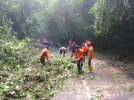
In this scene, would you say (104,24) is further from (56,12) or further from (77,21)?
(56,12)

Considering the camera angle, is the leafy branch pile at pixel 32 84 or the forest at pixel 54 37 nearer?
the leafy branch pile at pixel 32 84

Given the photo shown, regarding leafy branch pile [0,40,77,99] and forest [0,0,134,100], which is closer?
leafy branch pile [0,40,77,99]

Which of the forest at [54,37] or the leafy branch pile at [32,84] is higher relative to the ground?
the forest at [54,37]

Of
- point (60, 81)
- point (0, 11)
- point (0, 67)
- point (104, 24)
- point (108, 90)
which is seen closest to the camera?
point (108, 90)

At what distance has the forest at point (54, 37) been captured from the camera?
18.0 ft

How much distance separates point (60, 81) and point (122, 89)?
270 cm

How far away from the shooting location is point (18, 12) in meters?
18.9

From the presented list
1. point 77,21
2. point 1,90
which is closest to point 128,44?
point 77,21

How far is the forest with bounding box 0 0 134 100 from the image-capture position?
5.50 m

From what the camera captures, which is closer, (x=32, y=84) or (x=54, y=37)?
(x=32, y=84)

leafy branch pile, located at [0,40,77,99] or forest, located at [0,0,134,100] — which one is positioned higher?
forest, located at [0,0,134,100]

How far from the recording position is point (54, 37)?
3036cm

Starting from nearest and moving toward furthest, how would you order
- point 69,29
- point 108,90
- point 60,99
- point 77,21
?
point 60,99
point 108,90
point 77,21
point 69,29

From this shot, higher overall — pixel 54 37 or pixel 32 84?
pixel 54 37
